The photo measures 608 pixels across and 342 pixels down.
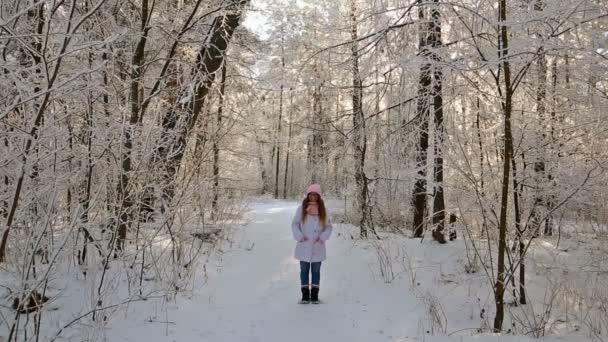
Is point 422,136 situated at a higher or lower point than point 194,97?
lower

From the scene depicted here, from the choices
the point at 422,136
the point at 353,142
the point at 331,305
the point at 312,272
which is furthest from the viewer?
the point at 353,142

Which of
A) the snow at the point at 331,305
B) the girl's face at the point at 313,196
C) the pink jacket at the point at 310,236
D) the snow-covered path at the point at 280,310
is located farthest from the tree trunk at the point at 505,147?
the girl's face at the point at 313,196

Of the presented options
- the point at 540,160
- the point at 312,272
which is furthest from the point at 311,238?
the point at 540,160

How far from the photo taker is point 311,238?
6.02 m

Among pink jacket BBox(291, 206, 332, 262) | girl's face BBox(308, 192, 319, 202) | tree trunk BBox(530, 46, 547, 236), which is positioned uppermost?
tree trunk BBox(530, 46, 547, 236)

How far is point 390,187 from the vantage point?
40.4ft

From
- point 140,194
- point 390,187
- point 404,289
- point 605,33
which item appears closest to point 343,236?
point 390,187

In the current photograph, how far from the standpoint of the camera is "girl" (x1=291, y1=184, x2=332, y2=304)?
5777mm

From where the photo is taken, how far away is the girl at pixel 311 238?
5.78m

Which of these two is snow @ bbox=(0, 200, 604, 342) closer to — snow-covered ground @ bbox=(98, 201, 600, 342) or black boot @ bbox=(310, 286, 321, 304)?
snow-covered ground @ bbox=(98, 201, 600, 342)

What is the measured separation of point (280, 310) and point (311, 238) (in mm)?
1041

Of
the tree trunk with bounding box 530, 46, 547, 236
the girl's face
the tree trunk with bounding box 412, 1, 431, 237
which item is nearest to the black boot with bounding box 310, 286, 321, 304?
the girl's face

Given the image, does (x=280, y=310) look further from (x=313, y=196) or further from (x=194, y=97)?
(x=194, y=97)

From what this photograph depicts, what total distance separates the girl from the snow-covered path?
26 cm
